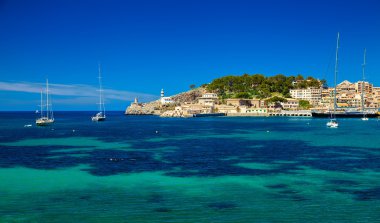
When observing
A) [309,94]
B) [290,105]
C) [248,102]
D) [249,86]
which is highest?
[249,86]

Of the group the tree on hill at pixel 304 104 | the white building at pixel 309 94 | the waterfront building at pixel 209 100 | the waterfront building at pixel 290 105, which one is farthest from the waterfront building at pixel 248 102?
the white building at pixel 309 94

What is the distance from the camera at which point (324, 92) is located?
196250 mm

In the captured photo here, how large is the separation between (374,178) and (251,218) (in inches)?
471

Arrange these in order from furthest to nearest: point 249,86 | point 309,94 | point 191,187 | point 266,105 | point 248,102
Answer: point 249,86
point 309,94
point 248,102
point 266,105
point 191,187

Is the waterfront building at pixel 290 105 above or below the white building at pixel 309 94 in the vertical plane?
below

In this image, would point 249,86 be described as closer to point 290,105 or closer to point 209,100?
point 209,100

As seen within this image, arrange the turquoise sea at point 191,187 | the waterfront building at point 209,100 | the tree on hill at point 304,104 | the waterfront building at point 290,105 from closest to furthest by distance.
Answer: the turquoise sea at point 191,187 → the waterfront building at point 290,105 → the tree on hill at point 304,104 → the waterfront building at point 209,100

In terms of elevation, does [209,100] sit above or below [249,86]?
below

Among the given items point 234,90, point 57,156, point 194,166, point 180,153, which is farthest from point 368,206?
point 234,90

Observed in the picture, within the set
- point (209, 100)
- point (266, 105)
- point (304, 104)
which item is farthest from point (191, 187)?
point (304, 104)

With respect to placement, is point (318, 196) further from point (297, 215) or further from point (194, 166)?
point (194, 166)

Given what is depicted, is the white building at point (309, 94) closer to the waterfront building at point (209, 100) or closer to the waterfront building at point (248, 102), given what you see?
the waterfront building at point (248, 102)

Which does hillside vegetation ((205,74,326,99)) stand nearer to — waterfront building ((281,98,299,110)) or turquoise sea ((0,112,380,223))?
waterfront building ((281,98,299,110))

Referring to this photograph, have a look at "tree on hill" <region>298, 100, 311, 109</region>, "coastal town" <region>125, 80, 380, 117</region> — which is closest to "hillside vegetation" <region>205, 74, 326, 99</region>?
Answer: "coastal town" <region>125, 80, 380, 117</region>
